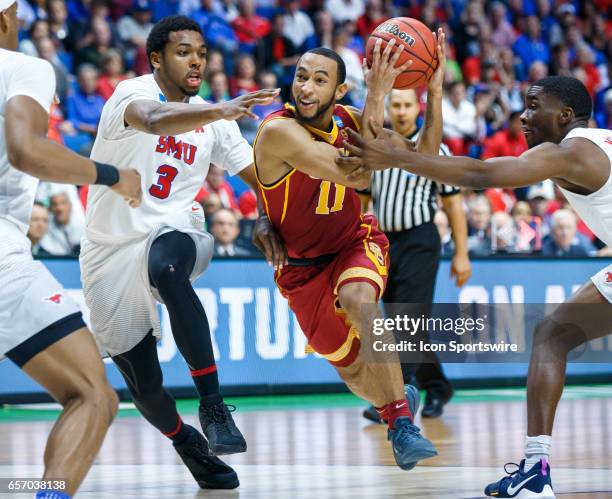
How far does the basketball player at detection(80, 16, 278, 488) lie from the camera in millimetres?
5637

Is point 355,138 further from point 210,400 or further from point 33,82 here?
point 33,82

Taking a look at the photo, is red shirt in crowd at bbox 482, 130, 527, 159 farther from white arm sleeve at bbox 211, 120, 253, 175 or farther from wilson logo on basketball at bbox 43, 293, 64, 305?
wilson logo on basketball at bbox 43, 293, 64, 305

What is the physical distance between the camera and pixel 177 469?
642 cm

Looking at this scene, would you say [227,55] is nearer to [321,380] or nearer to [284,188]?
[321,380]

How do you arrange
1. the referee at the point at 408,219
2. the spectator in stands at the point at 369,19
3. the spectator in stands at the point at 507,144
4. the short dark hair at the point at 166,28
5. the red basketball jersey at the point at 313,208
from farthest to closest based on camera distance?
the spectator in stands at the point at 369,19
the spectator in stands at the point at 507,144
the referee at the point at 408,219
the red basketball jersey at the point at 313,208
the short dark hair at the point at 166,28

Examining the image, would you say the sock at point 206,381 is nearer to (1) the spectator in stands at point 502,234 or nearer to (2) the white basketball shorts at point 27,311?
(2) the white basketball shorts at point 27,311

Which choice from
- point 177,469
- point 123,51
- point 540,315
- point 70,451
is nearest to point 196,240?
point 177,469

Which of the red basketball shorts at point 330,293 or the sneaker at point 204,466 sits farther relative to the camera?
the red basketball shorts at point 330,293

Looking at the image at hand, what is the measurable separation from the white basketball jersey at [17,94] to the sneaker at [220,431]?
1.53 m

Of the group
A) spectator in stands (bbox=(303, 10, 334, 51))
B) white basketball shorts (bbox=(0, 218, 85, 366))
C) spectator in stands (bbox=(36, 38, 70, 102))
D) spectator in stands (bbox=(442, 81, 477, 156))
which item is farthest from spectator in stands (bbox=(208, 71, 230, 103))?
white basketball shorts (bbox=(0, 218, 85, 366))

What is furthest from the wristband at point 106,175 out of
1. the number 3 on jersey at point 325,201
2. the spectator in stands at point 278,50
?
the spectator in stands at point 278,50

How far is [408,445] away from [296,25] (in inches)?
438

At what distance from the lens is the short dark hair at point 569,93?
5309 mm

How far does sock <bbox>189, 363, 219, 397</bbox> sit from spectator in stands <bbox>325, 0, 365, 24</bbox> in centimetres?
1162
